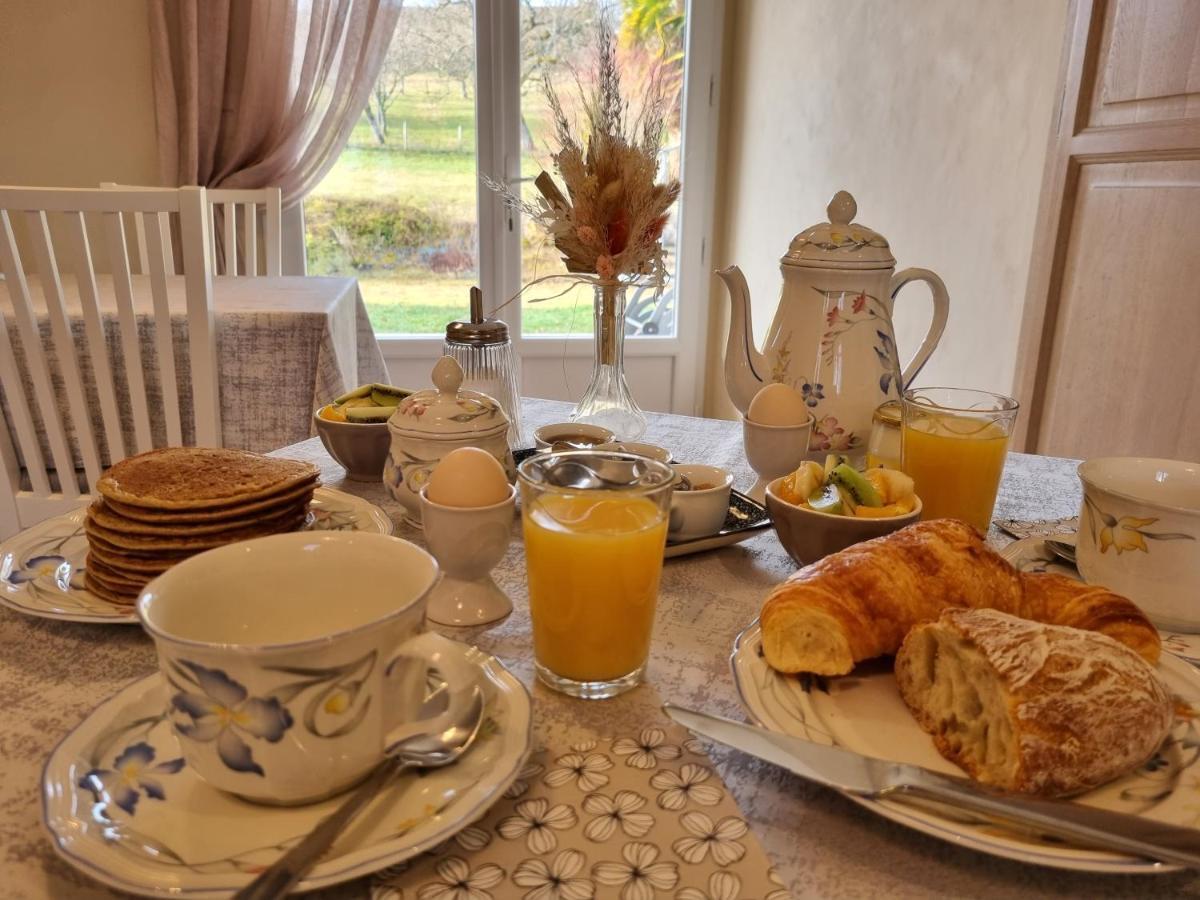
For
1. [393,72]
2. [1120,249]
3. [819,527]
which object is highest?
[393,72]

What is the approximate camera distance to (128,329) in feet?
5.82

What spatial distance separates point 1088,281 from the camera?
5.70ft

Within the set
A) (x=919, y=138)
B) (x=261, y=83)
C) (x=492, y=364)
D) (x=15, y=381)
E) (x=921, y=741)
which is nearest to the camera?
(x=921, y=741)

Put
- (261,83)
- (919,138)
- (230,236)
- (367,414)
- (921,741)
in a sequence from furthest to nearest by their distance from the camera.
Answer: (261,83), (230,236), (919,138), (367,414), (921,741)

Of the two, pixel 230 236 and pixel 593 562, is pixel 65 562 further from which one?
pixel 230 236

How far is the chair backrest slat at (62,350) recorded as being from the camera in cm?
172

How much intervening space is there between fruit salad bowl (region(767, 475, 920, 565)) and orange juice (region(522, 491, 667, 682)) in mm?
195

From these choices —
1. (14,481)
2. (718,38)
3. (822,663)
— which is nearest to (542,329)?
(718,38)

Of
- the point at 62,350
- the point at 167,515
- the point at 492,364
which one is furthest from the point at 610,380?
the point at 62,350

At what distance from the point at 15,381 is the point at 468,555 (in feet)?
5.07

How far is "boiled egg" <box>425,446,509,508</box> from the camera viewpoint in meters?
0.68

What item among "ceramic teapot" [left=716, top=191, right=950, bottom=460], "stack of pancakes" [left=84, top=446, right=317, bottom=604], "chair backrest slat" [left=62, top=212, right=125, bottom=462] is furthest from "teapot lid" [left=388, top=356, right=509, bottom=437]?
"chair backrest slat" [left=62, top=212, right=125, bottom=462]

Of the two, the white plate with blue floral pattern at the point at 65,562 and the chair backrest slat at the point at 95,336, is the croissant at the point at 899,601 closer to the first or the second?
the white plate with blue floral pattern at the point at 65,562

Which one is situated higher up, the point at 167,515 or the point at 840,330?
the point at 840,330
